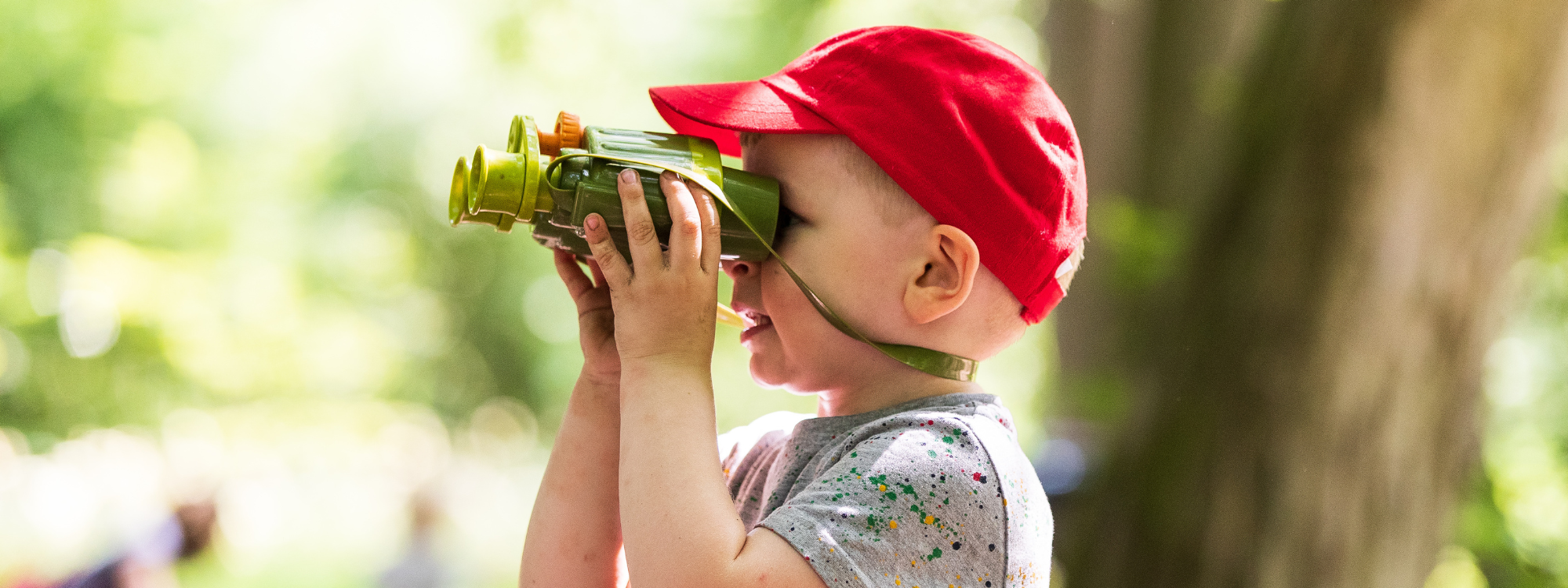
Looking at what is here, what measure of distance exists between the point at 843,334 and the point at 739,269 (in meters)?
0.13

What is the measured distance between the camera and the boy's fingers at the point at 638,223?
2.80 ft

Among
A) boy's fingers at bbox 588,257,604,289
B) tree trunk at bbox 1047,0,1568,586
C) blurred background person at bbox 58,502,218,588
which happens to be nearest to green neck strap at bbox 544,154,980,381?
boy's fingers at bbox 588,257,604,289

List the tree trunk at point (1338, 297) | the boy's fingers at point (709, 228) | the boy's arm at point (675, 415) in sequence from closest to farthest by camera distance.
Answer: the boy's arm at point (675, 415) → the boy's fingers at point (709, 228) → the tree trunk at point (1338, 297)

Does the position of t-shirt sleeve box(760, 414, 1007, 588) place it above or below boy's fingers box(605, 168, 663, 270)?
below


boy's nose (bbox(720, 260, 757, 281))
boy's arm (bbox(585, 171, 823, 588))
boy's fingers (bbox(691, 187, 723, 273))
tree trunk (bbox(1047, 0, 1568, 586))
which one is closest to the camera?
boy's arm (bbox(585, 171, 823, 588))

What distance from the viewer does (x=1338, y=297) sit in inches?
83.1

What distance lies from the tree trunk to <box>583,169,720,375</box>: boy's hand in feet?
5.58

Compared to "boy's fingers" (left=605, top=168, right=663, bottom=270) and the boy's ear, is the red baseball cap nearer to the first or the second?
the boy's ear

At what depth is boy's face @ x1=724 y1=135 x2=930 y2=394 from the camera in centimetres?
93

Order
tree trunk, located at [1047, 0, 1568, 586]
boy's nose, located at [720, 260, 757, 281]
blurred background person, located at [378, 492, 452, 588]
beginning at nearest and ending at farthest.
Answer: boy's nose, located at [720, 260, 757, 281]
tree trunk, located at [1047, 0, 1568, 586]
blurred background person, located at [378, 492, 452, 588]

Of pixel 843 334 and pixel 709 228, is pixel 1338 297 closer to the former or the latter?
pixel 843 334

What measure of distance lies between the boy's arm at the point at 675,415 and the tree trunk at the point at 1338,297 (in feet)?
5.60

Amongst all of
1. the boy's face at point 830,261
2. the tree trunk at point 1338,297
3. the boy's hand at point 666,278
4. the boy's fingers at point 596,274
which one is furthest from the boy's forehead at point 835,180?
the tree trunk at point 1338,297

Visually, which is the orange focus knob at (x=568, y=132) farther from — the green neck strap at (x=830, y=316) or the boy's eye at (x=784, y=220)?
the boy's eye at (x=784, y=220)
